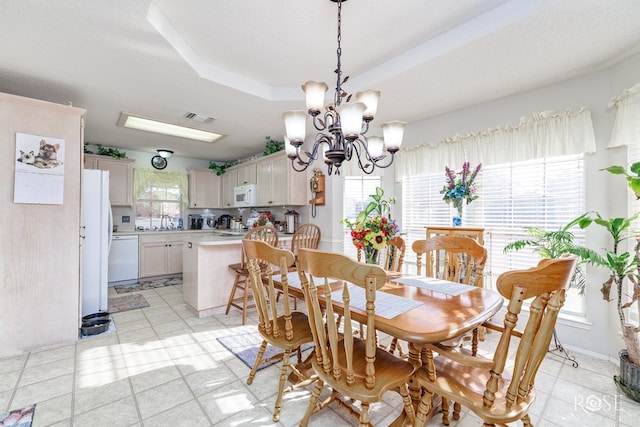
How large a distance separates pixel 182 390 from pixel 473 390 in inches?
73.2

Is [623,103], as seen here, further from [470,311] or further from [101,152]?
[101,152]

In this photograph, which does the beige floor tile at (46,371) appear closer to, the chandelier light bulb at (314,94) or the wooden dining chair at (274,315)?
the wooden dining chair at (274,315)

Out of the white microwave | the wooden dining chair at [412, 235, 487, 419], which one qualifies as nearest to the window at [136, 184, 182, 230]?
the white microwave

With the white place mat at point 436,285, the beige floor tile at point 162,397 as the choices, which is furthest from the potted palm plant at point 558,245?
the beige floor tile at point 162,397

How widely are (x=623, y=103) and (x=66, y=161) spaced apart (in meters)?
4.91

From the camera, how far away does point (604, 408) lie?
5.98 ft

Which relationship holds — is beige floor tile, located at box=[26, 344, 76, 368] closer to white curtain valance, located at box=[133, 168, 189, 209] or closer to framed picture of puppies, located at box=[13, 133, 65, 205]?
framed picture of puppies, located at box=[13, 133, 65, 205]

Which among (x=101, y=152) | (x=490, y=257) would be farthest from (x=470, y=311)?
(x=101, y=152)

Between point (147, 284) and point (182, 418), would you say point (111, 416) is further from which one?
point (147, 284)

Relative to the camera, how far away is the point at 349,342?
1.23 m

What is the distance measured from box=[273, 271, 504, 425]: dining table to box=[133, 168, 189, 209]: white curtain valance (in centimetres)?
506

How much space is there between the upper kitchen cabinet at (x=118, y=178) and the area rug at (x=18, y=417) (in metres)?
4.09

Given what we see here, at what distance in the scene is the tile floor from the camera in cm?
170

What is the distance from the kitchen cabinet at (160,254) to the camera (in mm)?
5133
